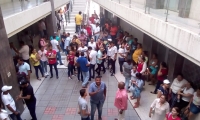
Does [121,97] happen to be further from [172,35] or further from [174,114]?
[172,35]

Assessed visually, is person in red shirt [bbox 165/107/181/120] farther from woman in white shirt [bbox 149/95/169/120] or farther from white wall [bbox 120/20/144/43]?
white wall [bbox 120/20/144/43]

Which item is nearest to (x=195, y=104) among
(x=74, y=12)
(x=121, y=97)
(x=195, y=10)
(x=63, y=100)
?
(x=121, y=97)

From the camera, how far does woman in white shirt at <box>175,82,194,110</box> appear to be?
5718mm

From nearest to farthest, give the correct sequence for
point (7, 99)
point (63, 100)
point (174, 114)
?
point (174, 114)
point (7, 99)
point (63, 100)

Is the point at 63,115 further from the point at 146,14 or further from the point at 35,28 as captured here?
the point at 35,28

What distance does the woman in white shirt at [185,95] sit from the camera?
572 centimetres

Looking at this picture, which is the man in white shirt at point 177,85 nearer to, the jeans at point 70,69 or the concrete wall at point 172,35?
the concrete wall at point 172,35

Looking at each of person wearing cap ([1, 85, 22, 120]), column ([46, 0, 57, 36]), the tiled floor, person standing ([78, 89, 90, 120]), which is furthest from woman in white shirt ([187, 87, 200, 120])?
column ([46, 0, 57, 36])

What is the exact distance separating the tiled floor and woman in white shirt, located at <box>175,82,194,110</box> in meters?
1.57

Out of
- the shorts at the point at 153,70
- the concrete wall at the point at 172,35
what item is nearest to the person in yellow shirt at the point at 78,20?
the concrete wall at the point at 172,35

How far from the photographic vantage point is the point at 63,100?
24.8ft

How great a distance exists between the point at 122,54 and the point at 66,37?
3839 millimetres

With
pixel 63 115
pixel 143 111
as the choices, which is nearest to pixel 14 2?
pixel 63 115

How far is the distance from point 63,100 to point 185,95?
15.0ft
